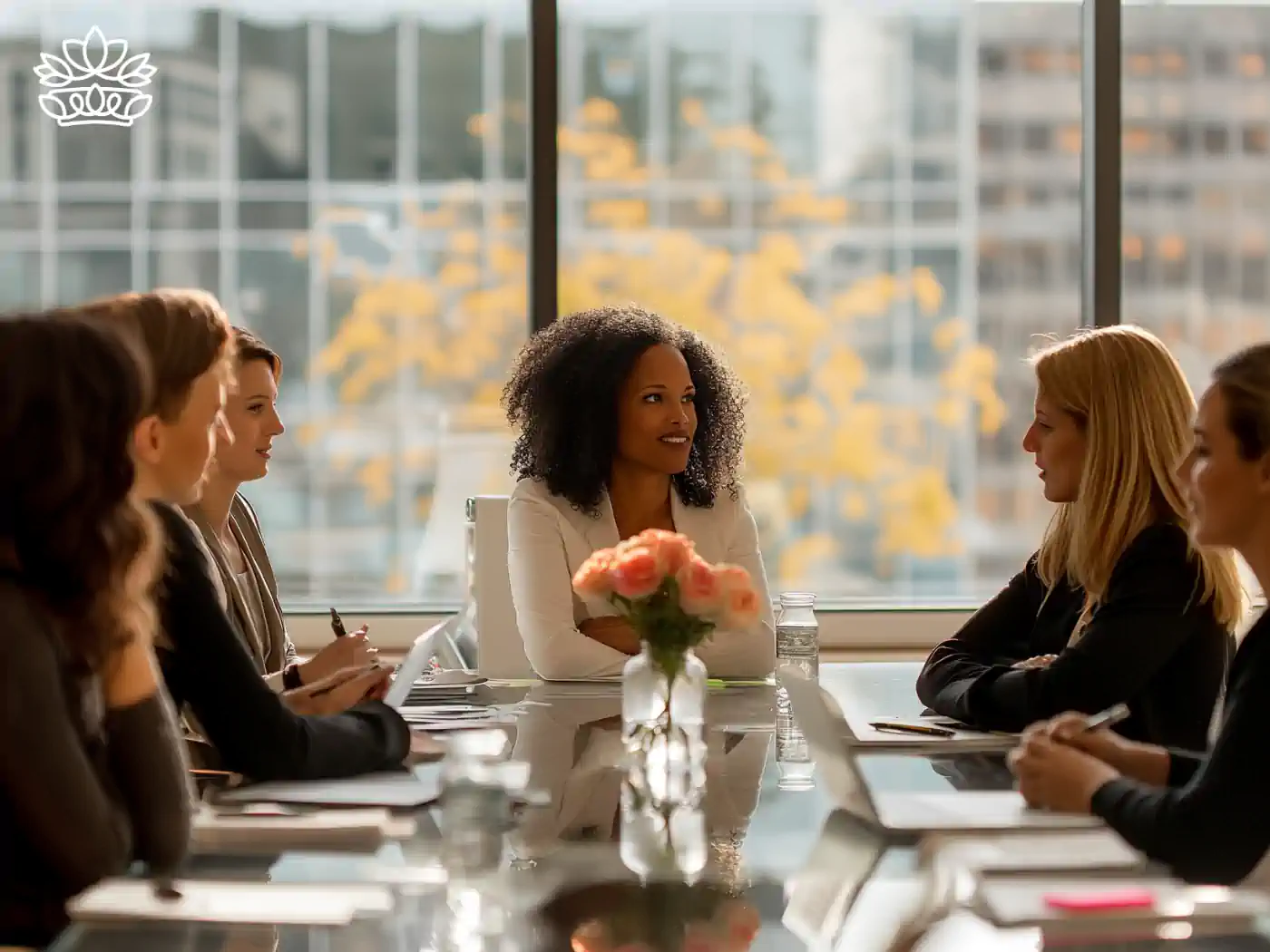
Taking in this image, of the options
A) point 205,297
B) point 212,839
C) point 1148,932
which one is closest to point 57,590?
point 212,839

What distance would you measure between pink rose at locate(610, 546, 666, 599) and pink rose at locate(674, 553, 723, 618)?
0.10 ft

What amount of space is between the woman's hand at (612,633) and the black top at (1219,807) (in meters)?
1.44

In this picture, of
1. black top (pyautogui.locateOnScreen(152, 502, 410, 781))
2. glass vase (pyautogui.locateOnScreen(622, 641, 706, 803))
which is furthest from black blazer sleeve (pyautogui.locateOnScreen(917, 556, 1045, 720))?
black top (pyautogui.locateOnScreen(152, 502, 410, 781))

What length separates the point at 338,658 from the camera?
2.71 metres

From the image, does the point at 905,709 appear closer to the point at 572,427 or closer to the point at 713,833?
the point at 713,833

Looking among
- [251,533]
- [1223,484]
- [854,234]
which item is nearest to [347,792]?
[1223,484]

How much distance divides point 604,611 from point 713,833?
1.50 metres

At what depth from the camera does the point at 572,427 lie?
3604 millimetres

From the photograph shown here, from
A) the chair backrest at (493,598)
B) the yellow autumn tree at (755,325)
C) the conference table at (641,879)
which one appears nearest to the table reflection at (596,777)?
the conference table at (641,879)

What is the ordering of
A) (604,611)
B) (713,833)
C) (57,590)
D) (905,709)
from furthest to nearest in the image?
1. (604,611)
2. (905,709)
3. (713,833)
4. (57,590)

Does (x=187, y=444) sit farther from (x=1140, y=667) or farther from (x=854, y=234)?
(x=854, y=234)

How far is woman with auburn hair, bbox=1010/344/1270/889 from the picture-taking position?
5.61ft

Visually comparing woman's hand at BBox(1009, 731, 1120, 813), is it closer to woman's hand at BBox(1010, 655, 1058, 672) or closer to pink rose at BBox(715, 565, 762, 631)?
pink rose at BBox(715, 565, 762, 631)

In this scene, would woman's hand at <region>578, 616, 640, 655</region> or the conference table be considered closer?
the conference table
